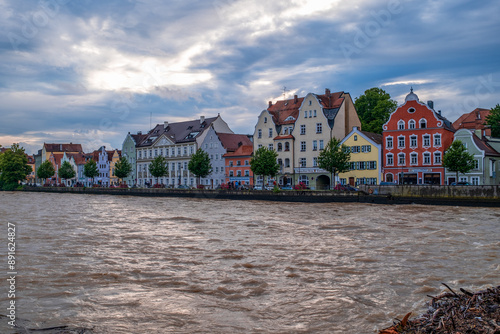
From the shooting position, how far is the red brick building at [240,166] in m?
78.0

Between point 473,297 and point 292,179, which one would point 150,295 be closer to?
point 473,297

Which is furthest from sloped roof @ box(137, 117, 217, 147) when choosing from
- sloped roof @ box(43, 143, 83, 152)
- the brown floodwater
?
the brown floodwater

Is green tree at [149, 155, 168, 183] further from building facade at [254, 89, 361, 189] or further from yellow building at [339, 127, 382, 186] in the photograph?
yellow building at [339, 127, 382, 186]

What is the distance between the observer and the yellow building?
6184cm

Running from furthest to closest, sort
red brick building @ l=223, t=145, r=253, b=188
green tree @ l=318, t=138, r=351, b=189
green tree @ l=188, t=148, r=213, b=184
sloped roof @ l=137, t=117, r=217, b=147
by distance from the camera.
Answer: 1. sloped roof @ l=137, t=117, r=217, b=147
2. green tree @ l=188, t=148, r=213, b=184
3. red brick building @ l=223, t=145, r=253, b=188
4. green tree @ l=318, t=138, r=351, b=189

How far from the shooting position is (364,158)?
62.8 metres

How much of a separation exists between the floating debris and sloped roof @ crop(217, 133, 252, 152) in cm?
7839

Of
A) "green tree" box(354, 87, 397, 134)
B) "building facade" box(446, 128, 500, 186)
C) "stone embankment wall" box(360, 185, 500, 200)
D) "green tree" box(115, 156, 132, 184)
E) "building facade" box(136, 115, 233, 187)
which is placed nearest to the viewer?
"stone embankment wall" box(360, 185, 500, 200)

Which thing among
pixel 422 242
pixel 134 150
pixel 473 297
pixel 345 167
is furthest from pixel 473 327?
pixel 134 150

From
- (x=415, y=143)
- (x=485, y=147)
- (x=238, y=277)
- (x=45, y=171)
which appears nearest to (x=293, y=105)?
(x=415, y=143)

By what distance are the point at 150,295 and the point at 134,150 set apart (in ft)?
329

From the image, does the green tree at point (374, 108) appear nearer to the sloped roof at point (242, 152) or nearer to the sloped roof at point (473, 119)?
the sloped roof at point (473, 119)

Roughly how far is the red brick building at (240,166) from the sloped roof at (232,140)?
10.1 feet

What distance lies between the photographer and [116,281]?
471 inches
